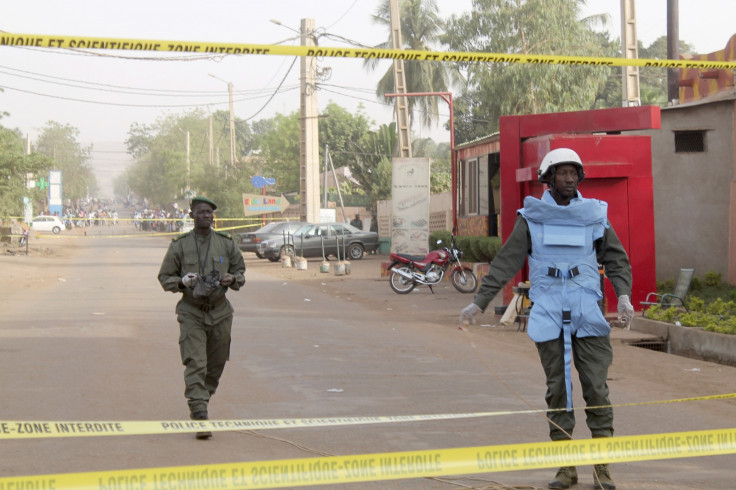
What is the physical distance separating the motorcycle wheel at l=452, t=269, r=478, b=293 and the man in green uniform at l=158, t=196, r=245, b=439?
14.1 meters

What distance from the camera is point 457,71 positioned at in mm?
62625

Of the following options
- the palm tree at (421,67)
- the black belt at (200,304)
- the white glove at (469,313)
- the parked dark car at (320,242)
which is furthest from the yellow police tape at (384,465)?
the palm tree at (421,67)

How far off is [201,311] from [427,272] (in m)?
14.7

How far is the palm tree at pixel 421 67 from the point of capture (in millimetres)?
62188

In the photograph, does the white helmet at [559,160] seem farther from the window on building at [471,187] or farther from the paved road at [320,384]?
the window on building at [471,187]

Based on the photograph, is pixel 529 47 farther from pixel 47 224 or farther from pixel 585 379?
pixel 47 224

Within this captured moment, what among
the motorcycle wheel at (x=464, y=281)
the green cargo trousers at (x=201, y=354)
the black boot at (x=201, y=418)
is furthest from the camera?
the motorcycle wheel at (x=464, y=281)

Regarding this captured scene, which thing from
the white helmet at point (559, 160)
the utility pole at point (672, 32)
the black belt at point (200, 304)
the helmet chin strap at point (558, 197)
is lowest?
the black belt at point (200, 304)

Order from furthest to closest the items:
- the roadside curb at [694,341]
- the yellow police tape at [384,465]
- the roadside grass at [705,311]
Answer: the roadside grass at [705,311] < the roadside curb at [694,341] < the yellow police tape at [384,465]

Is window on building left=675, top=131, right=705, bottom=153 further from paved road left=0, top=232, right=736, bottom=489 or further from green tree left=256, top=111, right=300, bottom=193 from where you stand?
green tree left=256, top=111, right=300, bottom=193

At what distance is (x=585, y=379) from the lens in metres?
5.46

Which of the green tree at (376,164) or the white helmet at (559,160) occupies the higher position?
the green tree at (376,164)

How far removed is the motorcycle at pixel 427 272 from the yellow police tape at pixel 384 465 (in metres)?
17.0

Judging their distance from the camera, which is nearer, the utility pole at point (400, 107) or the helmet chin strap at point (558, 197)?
the helmet chin strap at point (558, 197)
